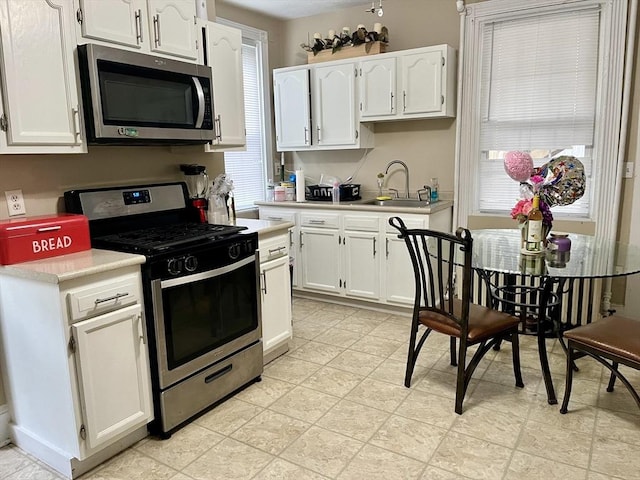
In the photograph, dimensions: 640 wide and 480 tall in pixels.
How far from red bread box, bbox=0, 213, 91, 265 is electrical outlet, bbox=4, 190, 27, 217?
0.04 m

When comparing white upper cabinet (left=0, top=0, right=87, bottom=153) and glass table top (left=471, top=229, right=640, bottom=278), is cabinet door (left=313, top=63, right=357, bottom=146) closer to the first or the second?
glass table top (left=471, top=229, right=640, bottom=278)

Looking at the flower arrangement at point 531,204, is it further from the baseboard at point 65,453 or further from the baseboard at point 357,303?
the baseboard at point 65,453

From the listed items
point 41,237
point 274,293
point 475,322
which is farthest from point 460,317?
point 41,237

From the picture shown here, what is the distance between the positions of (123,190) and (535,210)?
2266mm

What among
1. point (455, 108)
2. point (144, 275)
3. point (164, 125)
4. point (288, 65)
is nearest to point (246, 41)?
point (288, 65)

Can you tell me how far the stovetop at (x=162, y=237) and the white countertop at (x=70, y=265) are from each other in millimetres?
79

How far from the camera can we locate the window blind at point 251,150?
14.9 ft

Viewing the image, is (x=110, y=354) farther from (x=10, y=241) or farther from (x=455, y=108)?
(x=455, y=108)

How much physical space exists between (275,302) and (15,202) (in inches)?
58.8

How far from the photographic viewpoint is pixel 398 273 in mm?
3863

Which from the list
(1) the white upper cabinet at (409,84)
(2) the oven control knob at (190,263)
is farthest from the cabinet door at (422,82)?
(2) the oven control knob at (190,263)

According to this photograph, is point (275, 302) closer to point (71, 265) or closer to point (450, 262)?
point (450, 262)

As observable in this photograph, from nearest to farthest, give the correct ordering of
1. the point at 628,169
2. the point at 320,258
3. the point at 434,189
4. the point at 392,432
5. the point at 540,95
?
1. the point at 392,432
2. the point at 628,169
3. the point at 540,95
4. the point at 434,189
5. the point at 320,258

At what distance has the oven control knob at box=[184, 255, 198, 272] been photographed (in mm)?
2271
